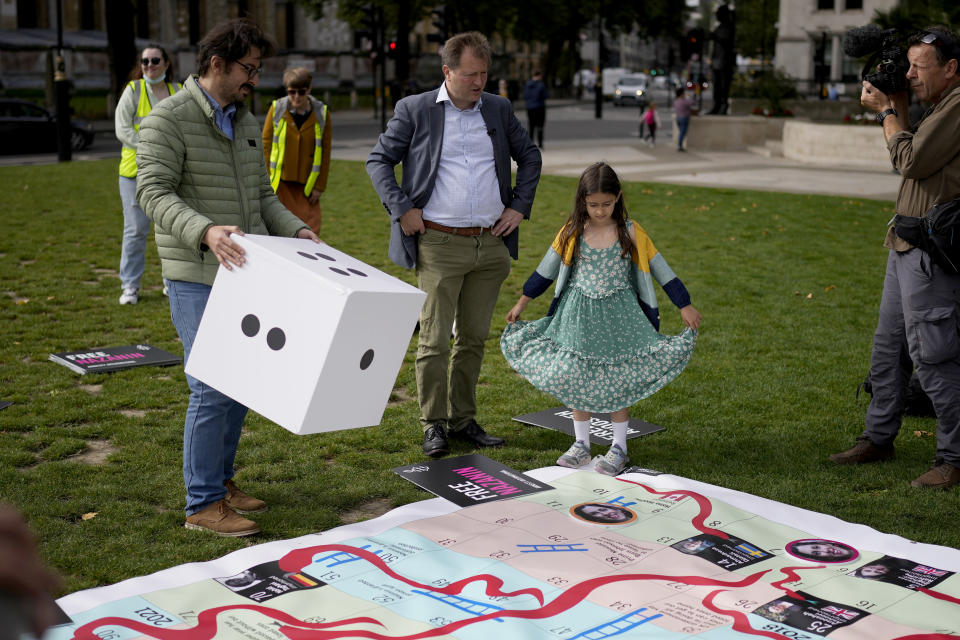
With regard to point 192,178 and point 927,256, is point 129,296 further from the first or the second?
point 927,256

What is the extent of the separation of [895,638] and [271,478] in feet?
9.75

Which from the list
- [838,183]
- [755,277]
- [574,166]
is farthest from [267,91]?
[755,277]

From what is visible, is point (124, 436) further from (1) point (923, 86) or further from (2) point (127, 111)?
(1) point (923, 86)

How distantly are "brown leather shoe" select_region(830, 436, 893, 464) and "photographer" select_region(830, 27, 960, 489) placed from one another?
0.34 metres

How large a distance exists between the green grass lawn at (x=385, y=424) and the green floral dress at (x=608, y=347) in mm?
454

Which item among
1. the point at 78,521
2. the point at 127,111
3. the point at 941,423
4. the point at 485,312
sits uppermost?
the point at 127,111

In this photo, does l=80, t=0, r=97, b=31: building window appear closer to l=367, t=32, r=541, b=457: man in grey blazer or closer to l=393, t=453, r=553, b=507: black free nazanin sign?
l=367, t=32, r=541, b=457: man in grey blazer

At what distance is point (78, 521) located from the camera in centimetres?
462

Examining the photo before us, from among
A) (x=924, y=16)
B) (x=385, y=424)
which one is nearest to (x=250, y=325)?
(x=385, y=424)

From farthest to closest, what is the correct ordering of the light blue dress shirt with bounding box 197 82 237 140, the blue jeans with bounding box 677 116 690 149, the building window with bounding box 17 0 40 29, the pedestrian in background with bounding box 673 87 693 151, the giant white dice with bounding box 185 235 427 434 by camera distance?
the building window with bounding box 17 0 40 29 < the blue jeans with bounding box 677 116 690 149 < the pedestrian in background with bounding box 673 87 693 151 < the light blue dress shirt with bounding box 197 82 237 140 < the giant white dice with bounding box 185 235 427 434

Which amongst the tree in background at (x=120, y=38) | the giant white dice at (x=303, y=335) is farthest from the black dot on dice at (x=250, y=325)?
the tree in background at (x=120, y=38)

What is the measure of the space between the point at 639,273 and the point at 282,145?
3791mm

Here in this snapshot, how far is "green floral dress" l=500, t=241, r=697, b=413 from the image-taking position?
5.27 metres

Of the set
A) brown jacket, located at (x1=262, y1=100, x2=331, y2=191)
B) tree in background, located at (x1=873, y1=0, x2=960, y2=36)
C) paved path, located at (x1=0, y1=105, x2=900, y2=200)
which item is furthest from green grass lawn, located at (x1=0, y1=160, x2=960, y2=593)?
tree in background, located at (x1=873, y1=0, x2=960, y2=36)
